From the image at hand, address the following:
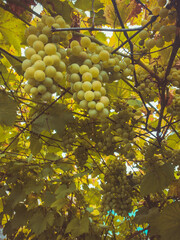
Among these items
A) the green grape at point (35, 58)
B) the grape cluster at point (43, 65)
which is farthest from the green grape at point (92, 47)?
the green grape at point (35, 58)

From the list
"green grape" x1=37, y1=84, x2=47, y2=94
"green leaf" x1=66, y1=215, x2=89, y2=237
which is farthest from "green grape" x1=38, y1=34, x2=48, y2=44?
"green leaf" x1=66, y1=215, x2=89, y2=237

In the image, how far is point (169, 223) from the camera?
4.37 ft

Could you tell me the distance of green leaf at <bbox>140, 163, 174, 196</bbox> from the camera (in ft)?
4.85

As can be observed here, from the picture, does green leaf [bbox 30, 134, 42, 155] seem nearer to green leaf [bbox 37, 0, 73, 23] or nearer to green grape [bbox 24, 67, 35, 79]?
green leaf [bbox 37, 0, 73, 23]

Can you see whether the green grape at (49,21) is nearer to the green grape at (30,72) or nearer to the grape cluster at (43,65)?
the grape cluster at (43,65)

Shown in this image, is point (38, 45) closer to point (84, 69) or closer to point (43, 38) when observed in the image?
point (43, 38)

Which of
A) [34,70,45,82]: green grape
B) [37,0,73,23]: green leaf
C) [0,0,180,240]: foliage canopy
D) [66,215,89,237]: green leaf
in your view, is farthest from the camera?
[66,215,89,237]: green leaf

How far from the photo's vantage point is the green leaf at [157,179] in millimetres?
1479

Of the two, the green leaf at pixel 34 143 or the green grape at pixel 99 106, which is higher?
the green leaf at pixel 34 143

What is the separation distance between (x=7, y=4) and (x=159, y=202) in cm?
193

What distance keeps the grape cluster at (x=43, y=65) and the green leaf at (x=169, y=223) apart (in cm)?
119

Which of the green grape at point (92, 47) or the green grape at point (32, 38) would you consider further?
the green grape at point (92, 47)

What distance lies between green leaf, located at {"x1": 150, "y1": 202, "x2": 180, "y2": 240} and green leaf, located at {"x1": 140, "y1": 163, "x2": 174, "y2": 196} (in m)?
0.16

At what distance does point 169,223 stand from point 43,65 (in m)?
1.30
